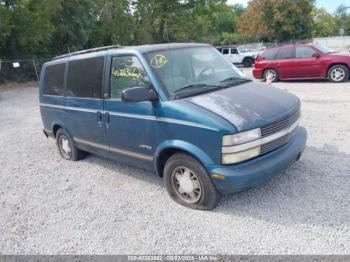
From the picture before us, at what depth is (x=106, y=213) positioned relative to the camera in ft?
14.1

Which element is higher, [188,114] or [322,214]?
[188,114]

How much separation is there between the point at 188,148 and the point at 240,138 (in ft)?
2.05

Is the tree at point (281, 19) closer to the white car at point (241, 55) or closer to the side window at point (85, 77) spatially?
the white car at point (241, 55)

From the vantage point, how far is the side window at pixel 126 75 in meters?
4.46

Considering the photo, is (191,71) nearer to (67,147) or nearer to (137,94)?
(137,94)

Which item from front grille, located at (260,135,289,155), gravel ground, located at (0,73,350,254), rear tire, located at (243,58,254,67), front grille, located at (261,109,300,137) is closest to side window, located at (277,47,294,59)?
gravel ground, located at (0,73,350,254)

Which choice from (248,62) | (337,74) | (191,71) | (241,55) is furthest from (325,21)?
(191,71)

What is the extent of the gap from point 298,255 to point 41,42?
937 inches

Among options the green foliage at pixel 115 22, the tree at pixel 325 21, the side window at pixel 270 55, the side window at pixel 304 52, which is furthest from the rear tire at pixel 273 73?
the tree at pixel 325 21

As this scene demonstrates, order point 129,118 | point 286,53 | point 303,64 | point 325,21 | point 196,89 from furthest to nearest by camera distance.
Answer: point 325,21 < point 286,53 < point 303,64 < point 129,118 < point 196,89

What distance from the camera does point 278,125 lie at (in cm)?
404

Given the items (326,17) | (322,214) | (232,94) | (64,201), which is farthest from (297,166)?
(326,17)

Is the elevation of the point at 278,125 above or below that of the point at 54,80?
below

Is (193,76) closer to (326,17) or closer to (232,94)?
(232,94)
